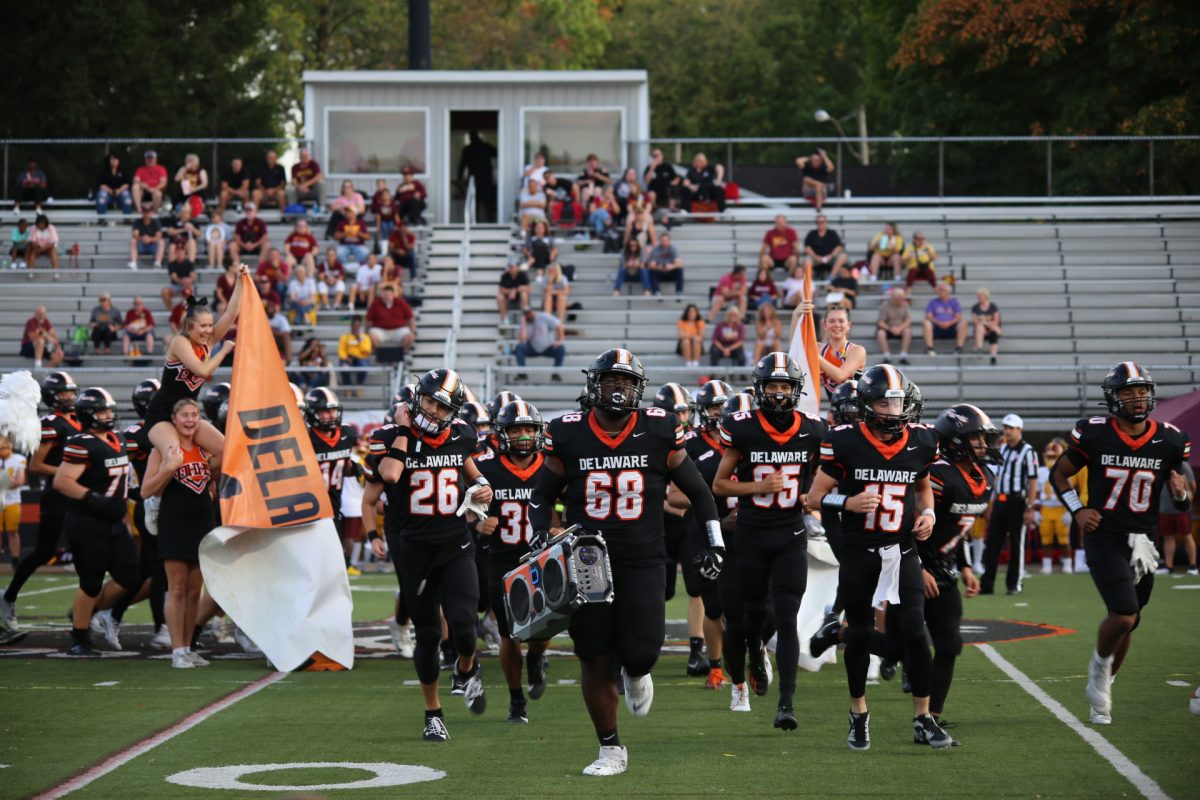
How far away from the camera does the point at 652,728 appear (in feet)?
30.1

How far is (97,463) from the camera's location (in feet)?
41.6

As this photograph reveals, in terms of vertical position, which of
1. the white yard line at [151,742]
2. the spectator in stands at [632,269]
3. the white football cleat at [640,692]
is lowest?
the white yard line at [151,742]

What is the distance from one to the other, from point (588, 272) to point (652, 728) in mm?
18057

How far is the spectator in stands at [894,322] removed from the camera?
79.2 ft

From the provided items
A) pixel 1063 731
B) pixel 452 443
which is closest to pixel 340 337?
pixel 452 443

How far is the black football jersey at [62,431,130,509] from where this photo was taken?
12633 millimetres

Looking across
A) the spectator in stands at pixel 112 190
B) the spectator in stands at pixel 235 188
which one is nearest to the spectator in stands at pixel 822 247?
the spectator in stands at pixel 235 188

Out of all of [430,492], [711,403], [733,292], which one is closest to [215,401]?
[711,403]

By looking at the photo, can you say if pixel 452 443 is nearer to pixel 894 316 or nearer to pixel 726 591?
pixel 726 591

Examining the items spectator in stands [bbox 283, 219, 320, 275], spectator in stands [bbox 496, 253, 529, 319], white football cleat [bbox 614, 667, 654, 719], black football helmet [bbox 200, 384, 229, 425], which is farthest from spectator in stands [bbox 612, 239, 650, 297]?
white football cleat [bbox 614, 667, 654, 719]

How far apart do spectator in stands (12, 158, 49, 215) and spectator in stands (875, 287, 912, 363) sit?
14.2m

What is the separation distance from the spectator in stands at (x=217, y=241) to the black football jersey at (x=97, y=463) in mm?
13959

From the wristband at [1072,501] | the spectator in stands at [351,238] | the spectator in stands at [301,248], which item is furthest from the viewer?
the spectator in stands at [351,238]

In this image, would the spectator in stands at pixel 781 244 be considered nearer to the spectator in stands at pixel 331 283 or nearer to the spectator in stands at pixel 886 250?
the spectator in stands at pixel 886 250
